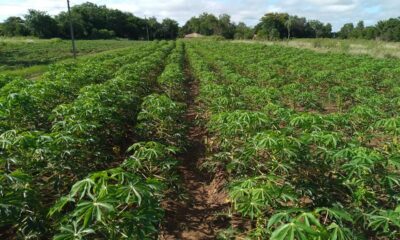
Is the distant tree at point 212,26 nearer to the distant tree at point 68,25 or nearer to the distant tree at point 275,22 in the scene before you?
the distant tree at point 275,22

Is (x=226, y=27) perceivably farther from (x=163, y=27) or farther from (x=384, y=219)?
(x=384, y=219)

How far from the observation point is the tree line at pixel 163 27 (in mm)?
61125

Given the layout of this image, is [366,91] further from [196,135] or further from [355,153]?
[355,153]

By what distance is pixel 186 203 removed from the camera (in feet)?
16.1

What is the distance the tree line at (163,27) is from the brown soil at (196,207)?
4693 cm

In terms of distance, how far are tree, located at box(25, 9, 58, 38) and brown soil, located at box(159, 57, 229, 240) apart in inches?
2440

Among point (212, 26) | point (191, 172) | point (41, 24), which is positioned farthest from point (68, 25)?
point (191, 172)

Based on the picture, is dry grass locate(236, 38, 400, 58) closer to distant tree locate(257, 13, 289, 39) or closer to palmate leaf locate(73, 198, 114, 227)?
palmate leaf locate(73, 198, 114, 227)

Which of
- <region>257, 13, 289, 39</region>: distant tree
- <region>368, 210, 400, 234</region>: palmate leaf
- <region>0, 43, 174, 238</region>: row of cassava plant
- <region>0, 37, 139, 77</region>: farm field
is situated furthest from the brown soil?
<region>257, 13, 289, 39</region>: distant tree

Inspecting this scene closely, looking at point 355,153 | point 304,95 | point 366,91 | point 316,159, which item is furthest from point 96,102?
point 366,91

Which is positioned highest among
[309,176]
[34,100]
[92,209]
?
[92,209]

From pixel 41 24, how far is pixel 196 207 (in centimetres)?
6385

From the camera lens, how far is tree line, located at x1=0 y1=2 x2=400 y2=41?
201 feet

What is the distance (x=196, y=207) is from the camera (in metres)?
4.84
